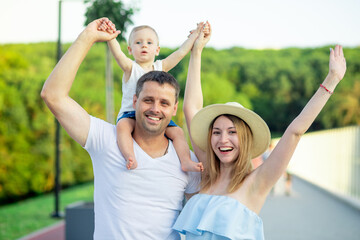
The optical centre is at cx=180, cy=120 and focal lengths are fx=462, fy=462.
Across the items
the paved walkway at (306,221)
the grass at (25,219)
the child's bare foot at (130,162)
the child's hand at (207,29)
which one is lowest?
the grass at (25,219)

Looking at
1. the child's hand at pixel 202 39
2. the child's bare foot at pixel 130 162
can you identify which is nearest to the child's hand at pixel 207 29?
the child's hand at pixel 202 39

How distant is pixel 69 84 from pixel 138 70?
962mm

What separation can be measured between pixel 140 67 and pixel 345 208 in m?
9.29

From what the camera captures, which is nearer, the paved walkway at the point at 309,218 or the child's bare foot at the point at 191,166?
the child's bare foot at the point at 191,166

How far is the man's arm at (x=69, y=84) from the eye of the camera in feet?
8.00

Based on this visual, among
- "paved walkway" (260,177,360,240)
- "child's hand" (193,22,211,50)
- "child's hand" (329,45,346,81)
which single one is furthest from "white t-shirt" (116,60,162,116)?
"paved walkway" (260,177,360,240)

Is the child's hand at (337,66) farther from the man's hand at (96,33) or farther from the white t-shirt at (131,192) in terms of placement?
the man's hand at (96,33)

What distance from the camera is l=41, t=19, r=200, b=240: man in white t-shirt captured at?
8.21 feet

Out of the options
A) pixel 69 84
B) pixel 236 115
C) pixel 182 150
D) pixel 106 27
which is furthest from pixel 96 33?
pixel 236 115

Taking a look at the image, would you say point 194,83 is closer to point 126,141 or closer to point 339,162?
point 126,141

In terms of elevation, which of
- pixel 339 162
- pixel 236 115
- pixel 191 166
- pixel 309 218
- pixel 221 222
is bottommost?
pixel 309 218

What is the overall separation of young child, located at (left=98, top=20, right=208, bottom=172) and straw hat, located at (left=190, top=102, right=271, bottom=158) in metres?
0.13

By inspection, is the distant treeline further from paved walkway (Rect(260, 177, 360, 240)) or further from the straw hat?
the straw hat

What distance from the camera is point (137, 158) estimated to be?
264 centimetres
